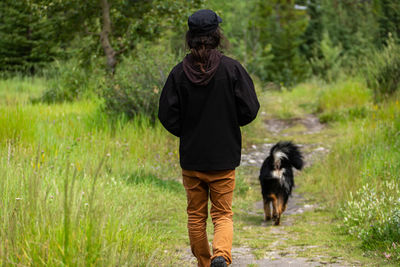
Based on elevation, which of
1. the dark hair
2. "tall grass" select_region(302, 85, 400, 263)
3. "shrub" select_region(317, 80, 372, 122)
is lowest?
"shrub" select_region(317, 80, 372, 122)

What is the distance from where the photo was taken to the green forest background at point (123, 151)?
11.0 feet

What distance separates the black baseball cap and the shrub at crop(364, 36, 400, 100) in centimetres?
971

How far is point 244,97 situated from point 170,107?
0.57 m

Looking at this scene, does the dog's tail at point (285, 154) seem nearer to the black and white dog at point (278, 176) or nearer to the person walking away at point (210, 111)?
the black and white dog at point (278, 176)

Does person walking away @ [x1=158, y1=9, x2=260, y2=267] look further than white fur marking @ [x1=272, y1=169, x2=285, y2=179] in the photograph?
No

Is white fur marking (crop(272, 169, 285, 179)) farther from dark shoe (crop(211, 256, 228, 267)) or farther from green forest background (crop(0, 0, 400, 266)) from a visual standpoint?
dark shoe (crop(211, 256, 228, 267))

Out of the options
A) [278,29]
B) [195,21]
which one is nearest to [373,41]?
[278,29]

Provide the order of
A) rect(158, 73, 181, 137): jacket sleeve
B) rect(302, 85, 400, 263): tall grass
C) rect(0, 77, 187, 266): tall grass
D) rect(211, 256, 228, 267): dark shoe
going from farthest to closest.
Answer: rect(302, 85, 400, 263): tall grass < rect(158, 73, 181, 137): jacket sleeve < rect(211, 256, 228, 267): dark shoe < rect(0, 77, 187, 266): tall grass

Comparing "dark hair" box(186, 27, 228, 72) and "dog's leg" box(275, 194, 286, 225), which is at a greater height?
"dark hair" box(186, 27, 228, 72)

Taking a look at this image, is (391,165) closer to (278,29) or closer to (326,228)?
(326,228)

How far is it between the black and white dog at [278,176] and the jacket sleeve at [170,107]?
9.24 feet

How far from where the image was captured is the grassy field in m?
3.23

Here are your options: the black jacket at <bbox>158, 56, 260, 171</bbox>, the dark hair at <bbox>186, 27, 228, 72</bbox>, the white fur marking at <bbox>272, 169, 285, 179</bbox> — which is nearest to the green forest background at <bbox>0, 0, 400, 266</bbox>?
the dark hair at <bbox>186, 27, 228, 72</bbox>

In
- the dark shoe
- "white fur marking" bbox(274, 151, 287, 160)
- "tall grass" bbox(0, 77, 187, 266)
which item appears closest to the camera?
"tall grass" bbox(0, 77, 187, 266)
